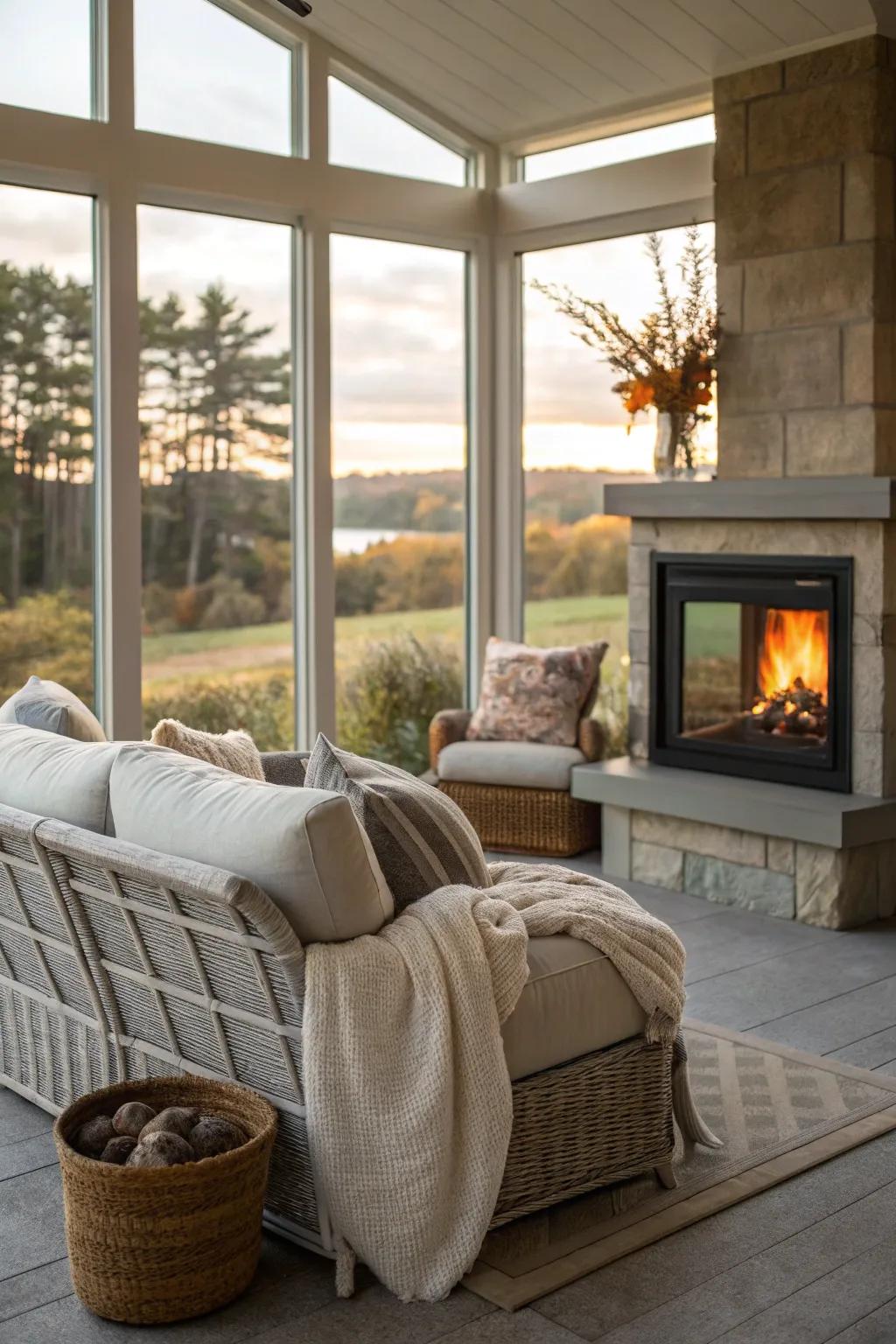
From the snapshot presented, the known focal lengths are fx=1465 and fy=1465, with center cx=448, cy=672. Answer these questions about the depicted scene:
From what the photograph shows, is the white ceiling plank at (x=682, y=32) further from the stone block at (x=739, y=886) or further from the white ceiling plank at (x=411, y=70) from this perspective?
the stone block at (x=739, y=886)

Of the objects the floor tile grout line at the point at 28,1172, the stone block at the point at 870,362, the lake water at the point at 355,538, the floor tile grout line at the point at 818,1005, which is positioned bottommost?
the floor tile grout line at the point at 28,1172

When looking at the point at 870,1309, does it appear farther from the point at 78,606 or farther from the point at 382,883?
the point at 78,606

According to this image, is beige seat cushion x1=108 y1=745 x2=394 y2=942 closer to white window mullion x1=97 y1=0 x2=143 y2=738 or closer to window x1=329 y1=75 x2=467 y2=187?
white window mullion x1=97 y1=0 x2=143 y2=738

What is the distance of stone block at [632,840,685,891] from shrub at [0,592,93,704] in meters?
2.17

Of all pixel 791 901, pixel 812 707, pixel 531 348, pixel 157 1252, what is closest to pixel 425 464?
pixel 531 348

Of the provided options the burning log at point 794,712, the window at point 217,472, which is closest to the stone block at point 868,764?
the burning log at point 794,712

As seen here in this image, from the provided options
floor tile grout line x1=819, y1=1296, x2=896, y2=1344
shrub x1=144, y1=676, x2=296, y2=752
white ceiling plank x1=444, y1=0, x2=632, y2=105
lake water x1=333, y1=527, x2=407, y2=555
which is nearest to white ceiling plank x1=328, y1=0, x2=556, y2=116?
white ceiling plank x1=444, y1=0, x2=632, y2=105

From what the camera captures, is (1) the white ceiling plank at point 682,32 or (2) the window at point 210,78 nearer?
(1) the white ceiling plank at point 682,32

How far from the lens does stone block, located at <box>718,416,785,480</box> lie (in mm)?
5332

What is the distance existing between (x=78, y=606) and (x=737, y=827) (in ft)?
8.36

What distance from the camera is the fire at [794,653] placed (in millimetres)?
5312

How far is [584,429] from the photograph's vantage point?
6547 millimetres

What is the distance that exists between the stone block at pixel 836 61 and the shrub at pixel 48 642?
3201mm

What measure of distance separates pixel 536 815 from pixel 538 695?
1.70 feet
